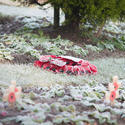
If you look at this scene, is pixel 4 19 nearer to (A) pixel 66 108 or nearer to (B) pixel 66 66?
(B) pixel 66 66

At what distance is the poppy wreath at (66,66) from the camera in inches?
203

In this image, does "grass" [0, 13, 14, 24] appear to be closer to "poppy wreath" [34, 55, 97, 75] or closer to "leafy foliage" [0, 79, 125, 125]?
"poppy wreath" [34, 55, 97, 75]

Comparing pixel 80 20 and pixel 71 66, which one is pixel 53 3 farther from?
pixel 71 66

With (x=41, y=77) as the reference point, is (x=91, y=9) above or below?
above

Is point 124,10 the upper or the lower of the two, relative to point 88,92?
upper

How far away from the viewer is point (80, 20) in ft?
28.6

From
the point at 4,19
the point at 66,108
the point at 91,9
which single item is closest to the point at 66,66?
the point at 66,108

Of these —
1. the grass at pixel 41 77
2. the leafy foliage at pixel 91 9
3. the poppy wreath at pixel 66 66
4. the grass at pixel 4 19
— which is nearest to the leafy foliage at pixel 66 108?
the grass at pixel 41 77

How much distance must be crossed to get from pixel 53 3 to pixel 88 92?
5501 mm

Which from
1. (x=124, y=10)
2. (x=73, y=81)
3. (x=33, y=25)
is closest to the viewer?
(x=73, y=81)

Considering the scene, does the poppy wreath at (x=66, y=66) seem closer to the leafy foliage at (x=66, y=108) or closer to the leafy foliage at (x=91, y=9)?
the leafy foliage at (x=66, y=108)

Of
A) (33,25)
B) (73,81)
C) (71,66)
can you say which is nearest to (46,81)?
(73,81)

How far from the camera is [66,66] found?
5188 millimetres

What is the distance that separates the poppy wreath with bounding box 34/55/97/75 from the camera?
16.9 feet
